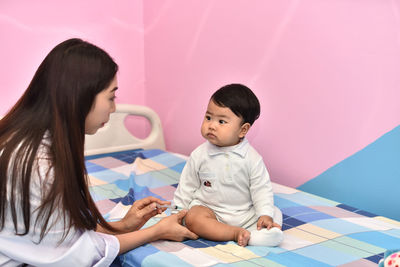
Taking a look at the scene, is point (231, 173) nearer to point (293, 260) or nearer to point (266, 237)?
point (266, 237)

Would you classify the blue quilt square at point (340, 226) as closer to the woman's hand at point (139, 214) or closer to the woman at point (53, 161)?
the woman's hand at point (139, 214)

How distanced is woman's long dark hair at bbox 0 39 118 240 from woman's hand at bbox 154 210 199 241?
281 mm

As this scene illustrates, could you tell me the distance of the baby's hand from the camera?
1.36 meters

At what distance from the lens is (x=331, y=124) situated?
182 cm

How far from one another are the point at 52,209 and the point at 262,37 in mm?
1278

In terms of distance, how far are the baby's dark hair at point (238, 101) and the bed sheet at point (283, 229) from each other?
1.29 ft

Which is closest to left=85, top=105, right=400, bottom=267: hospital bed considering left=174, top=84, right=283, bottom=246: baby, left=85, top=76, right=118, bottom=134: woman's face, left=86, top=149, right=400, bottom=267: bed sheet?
left=86, top=149, right=400, bottom=267: bed sheet

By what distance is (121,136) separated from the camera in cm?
243

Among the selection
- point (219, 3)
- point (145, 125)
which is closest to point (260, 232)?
point (219, 3)

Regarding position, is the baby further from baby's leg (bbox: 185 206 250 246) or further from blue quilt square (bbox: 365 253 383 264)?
blue quilt square (bbox: 365 253 383 264)

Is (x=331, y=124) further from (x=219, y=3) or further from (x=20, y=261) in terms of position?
(x=20, y=261)

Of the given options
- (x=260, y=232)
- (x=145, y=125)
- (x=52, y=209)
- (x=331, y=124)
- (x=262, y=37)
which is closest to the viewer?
(x=52, y=209)

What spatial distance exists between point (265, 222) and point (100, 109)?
1.93ft

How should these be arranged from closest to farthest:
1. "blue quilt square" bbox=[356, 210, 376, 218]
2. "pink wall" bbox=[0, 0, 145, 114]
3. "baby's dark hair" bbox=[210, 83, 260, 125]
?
"baby's dark hair" bbox=[210, 83, 260, 125] < "blue quilt square" bbox=[356, 210, 376, 218] < "pink wall" bbox=[0, 0, 145, 114]
